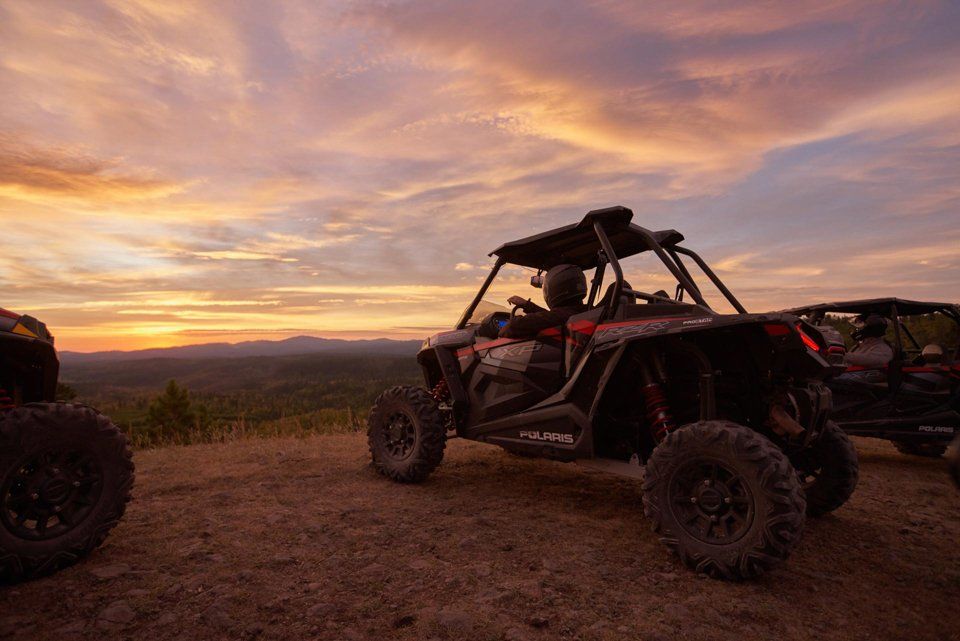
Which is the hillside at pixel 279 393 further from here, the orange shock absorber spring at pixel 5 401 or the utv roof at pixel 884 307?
the orange shock absorber spring at pixel 5 401

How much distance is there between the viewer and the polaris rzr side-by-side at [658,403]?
3.52m

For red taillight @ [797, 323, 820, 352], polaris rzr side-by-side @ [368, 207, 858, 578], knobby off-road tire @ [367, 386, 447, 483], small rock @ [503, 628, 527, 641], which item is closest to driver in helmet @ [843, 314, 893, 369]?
polaris rzr side-by-side @ [368, 207, 858, 578]

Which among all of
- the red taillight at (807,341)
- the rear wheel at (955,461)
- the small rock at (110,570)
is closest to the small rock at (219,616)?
the small rock at (110,570)

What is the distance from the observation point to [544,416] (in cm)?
493

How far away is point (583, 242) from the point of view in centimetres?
573

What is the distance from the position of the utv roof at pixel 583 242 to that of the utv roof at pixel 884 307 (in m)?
3.89

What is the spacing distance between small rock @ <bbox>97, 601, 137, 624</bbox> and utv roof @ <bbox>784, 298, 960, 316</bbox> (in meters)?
8.40

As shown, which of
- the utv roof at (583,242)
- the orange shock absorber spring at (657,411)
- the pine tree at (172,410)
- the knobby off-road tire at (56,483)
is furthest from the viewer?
the pine tree at (172,410)

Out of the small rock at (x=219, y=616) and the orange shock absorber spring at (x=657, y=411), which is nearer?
the small rock at (x=219, y=616)

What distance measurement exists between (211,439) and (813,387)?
9.19 meters

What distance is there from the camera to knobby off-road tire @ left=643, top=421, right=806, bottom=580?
332 cm

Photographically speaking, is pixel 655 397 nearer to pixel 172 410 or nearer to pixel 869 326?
pixel 869 326

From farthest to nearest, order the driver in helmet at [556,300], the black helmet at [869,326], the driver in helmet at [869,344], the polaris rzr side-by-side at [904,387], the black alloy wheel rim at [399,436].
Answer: the black helmet at [869,326]
the driver in helmet at [869,344]
the polaris rzr side-by-side at [904,387]
the black alloy wheel rim at [399,436]
the driver in helmet at [556,300]

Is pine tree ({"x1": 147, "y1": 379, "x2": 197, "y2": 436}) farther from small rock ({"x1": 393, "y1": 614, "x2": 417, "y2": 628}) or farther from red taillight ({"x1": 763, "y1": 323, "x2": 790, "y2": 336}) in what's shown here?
red taillight ({"x1": 763, "y1": 323, "x2": 790, "y2": 336})
